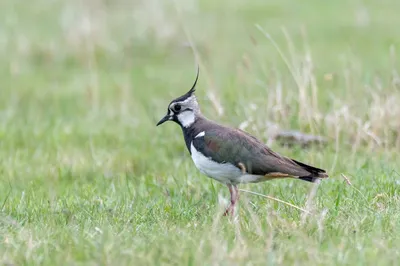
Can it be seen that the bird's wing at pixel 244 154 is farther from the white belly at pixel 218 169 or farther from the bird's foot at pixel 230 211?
the bird's foot at pixel 230 211

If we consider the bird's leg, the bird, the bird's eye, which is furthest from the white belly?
the bird's eye

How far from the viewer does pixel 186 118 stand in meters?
6.85

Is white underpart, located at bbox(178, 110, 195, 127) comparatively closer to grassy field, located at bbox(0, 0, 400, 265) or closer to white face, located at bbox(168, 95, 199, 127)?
white face, located at bbox(168, 95, 199, 127)

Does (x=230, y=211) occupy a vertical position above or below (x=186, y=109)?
below

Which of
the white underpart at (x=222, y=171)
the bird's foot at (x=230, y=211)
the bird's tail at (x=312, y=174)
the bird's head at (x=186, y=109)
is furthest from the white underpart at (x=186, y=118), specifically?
the bird's tail at (x=312, y=174)

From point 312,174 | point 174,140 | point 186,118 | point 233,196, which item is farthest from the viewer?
point 174,140

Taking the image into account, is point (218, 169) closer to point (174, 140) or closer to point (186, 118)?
point (186, 118)

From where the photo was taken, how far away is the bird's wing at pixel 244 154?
20.5ft

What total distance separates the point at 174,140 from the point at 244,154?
10.8 ft

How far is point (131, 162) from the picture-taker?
28.7 ft

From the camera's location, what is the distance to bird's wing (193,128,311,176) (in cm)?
625

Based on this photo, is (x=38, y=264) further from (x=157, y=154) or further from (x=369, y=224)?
(x=157, y=154)

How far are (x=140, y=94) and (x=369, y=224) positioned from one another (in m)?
7.78

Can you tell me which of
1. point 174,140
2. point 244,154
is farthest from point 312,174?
point 174,140
